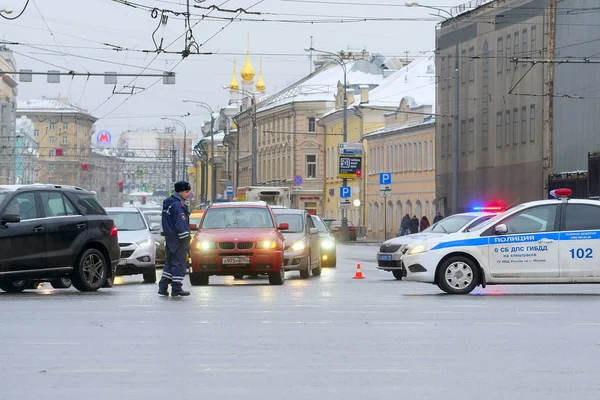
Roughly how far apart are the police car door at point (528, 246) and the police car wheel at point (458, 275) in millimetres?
315

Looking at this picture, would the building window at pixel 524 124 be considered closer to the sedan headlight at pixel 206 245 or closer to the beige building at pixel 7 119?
the sedan headlight at pixel 206 245

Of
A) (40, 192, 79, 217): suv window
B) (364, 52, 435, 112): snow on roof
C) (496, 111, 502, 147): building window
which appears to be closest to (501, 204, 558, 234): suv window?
(40, 192, 79, 217): suv window

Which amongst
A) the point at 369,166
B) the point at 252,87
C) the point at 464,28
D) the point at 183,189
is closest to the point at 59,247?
the point at 183,189

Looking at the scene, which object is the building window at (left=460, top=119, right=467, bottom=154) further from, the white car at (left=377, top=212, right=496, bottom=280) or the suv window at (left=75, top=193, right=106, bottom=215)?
the suv window at (left=75, top=193, right=106, bottom=215)

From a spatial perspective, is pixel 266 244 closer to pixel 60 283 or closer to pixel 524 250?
pixel 60 283

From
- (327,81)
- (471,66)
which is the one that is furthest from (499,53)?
(327,81)

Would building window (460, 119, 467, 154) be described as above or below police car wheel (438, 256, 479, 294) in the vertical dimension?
above

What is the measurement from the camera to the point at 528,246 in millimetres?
22578

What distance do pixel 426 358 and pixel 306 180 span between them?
101 metres

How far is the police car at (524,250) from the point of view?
2252cm

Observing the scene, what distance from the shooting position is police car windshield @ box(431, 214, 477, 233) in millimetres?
29894

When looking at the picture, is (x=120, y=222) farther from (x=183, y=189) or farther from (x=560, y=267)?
(x=560, y=267)

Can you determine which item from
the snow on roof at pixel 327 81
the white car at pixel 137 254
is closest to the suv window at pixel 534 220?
the white car at pixel 137 254

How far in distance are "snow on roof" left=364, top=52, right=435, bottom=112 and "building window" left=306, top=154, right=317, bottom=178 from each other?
40.2 ft
